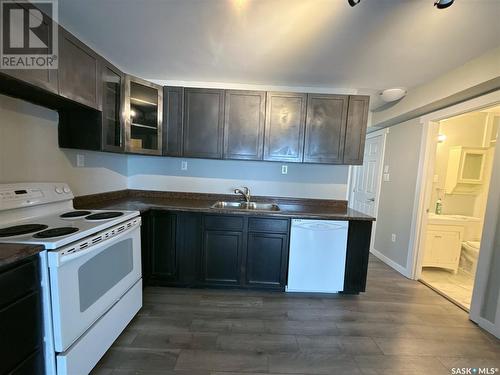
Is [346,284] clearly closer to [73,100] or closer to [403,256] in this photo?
[403,256]

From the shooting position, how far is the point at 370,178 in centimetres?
391

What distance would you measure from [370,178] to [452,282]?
1811 millimetres

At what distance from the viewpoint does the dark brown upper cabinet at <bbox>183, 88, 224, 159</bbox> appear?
2.57 meters

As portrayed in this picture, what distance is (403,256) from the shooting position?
306 cm

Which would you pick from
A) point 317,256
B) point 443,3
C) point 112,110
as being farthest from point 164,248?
point 443,3

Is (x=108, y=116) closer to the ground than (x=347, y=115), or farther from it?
closer to the ground

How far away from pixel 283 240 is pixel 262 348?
3.23ft

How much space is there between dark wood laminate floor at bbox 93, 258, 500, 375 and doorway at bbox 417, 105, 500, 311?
0.91m

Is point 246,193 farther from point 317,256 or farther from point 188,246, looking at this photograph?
point 317,256

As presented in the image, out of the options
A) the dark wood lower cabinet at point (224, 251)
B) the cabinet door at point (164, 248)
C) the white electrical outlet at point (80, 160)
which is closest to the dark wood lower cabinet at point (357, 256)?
the dark wood lower cabinet at point (224, 251)

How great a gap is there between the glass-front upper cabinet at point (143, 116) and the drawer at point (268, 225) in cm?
139

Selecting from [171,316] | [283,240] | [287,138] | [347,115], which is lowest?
[171,316]

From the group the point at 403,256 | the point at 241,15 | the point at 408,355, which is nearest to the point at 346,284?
the point at 408,355

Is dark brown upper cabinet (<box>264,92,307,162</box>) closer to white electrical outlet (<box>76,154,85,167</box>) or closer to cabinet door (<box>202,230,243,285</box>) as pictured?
cabinet door (<box>202,230,243,285</box>)
